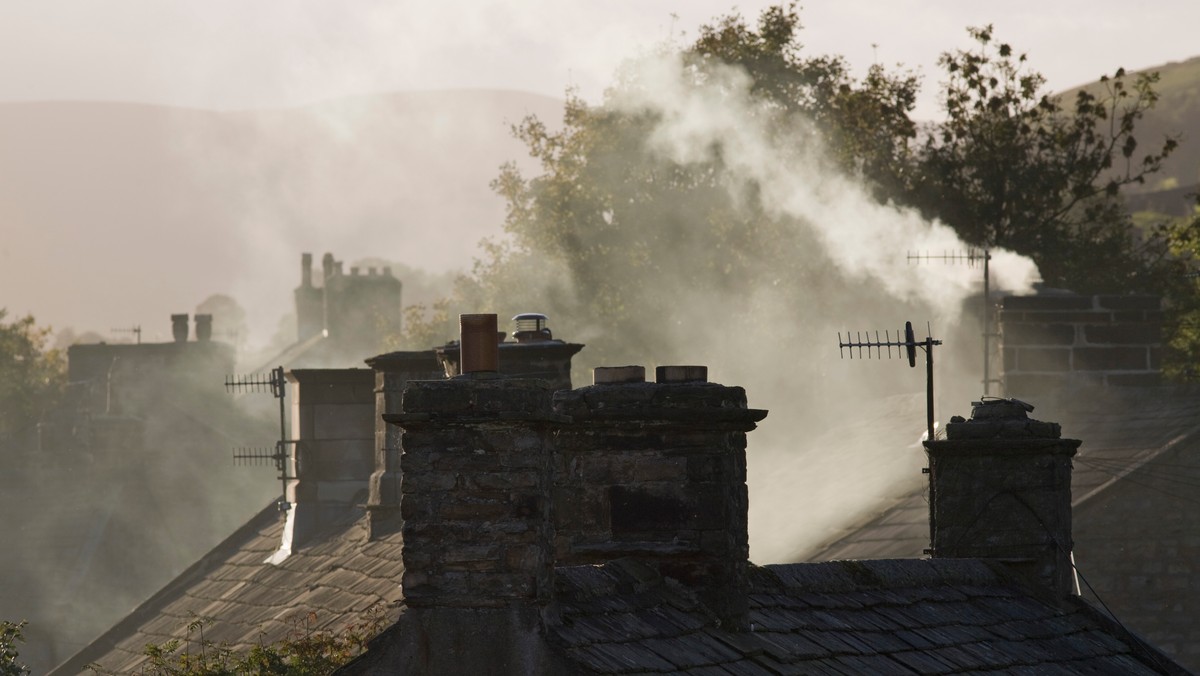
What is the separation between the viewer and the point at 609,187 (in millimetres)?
59938

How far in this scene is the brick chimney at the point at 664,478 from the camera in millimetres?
12055

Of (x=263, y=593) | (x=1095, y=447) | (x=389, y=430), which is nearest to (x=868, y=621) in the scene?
(x=389, y=430)

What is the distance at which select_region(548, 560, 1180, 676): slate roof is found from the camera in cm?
1086

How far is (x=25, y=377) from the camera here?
281ft

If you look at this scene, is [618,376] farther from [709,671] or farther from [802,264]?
[802,264]

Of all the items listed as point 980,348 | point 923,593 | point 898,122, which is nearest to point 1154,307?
point 980,348

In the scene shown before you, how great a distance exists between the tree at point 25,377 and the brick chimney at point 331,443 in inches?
2060

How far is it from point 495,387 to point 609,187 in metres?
49.9

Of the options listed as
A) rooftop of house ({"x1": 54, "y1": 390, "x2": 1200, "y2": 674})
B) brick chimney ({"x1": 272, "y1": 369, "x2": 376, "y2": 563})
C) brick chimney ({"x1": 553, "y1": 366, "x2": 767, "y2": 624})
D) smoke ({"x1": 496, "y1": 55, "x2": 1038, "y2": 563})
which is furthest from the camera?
smoke ({"x1": 496, "y1": 55, "x2": 1038, "y2": 563})

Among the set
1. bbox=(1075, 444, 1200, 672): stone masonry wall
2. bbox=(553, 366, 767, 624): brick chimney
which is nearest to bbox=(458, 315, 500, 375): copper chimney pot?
bbox=(553, 366, 767, 624): brick chimney

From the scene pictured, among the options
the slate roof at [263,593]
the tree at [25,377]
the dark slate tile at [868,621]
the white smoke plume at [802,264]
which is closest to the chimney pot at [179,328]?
the tree at [25,377]

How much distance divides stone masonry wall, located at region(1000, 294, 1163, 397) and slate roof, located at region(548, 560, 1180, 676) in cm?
1311

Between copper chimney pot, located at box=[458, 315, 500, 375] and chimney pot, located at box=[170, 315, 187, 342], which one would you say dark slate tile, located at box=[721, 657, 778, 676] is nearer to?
copper chimney pot, located at box=[458, 315, 500, 375]

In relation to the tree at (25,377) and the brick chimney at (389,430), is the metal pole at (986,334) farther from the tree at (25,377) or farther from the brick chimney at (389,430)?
the tree at (25,377)
